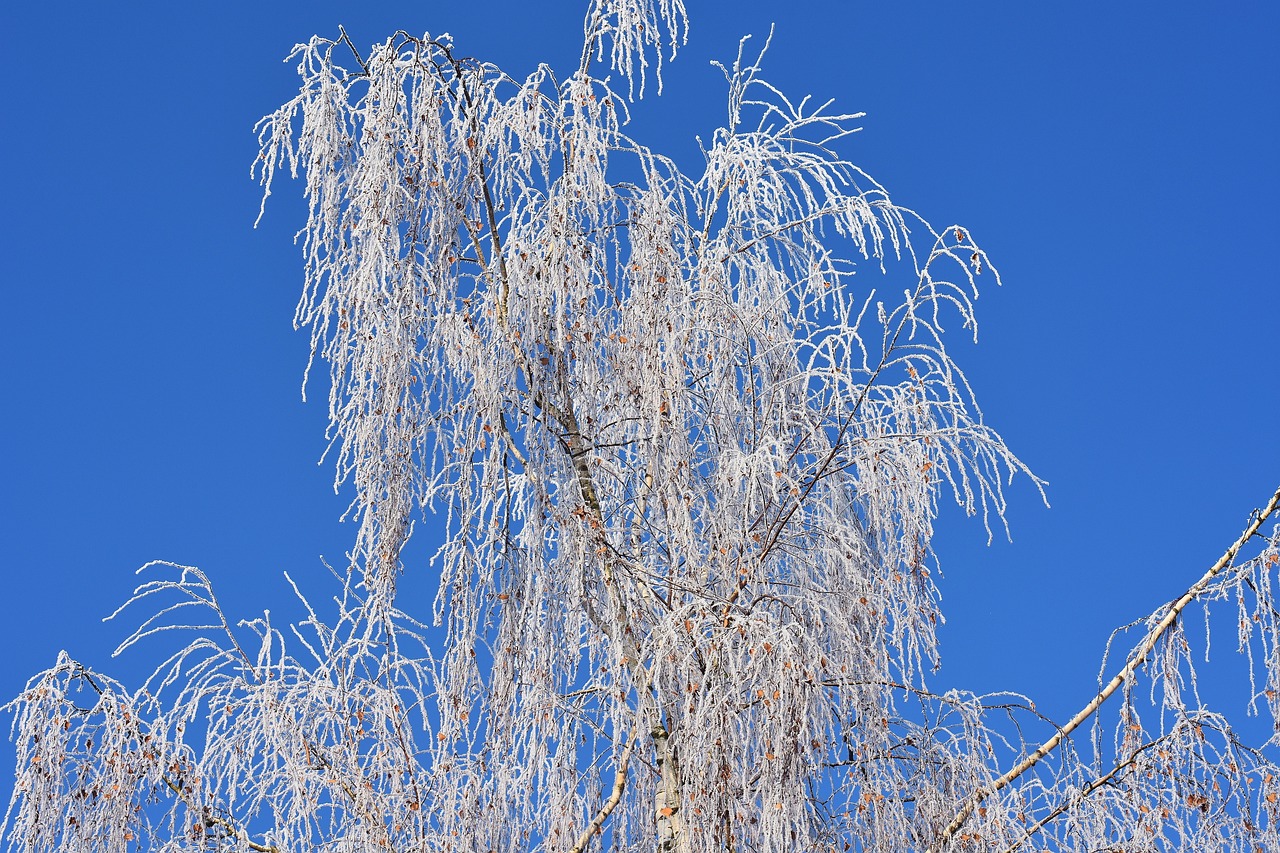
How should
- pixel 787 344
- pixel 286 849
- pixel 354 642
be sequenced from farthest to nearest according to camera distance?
pixel 787 344
pixel 354 642
pixel 286 849

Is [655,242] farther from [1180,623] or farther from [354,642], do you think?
[1180,623]

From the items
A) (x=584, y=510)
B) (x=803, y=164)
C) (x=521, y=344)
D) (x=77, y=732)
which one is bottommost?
(x=77, y=732)

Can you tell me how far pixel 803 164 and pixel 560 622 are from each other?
1600 mm

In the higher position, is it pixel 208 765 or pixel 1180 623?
pixel 1180 623

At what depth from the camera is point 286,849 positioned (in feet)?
11.4

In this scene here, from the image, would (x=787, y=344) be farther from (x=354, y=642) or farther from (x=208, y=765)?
(x=208, y=765)

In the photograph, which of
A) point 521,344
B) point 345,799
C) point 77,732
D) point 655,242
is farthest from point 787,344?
point 77,732

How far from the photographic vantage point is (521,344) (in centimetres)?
399

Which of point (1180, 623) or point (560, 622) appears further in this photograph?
point (560, 622)

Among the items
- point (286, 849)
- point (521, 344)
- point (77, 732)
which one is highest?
point (521, 344)

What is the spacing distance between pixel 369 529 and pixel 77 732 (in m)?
0.92

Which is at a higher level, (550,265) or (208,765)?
(550,265)

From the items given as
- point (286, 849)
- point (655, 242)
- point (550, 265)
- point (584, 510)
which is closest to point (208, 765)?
point (286, 849)

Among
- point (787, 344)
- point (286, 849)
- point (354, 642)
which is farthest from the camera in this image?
point (787, 344)
